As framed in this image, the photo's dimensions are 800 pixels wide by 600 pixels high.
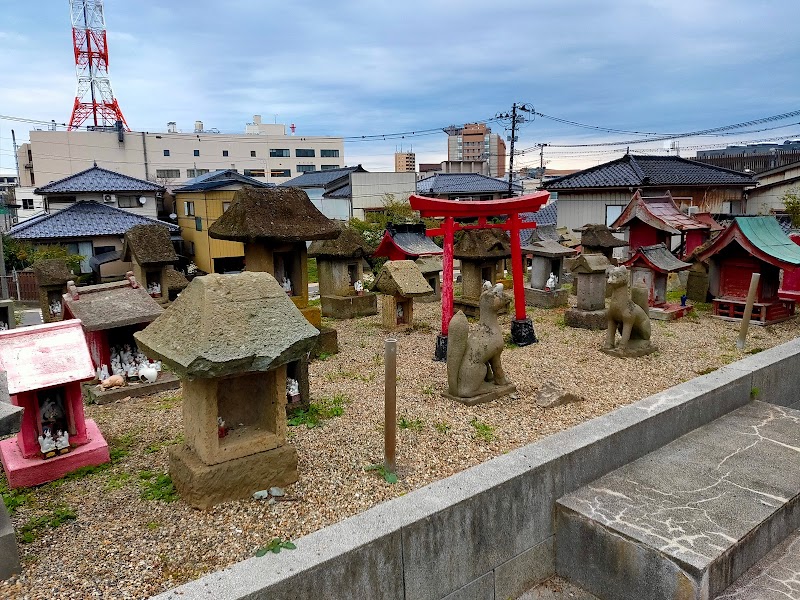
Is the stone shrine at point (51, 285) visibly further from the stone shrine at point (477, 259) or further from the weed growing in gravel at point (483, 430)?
the weed growing in gravel at point (483, 430)

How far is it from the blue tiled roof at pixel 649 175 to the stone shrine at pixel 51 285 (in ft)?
64.3

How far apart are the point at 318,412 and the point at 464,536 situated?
3.17 m

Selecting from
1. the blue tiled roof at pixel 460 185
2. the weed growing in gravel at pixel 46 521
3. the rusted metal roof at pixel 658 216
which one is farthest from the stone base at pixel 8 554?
the blue tiled roof at pixel 460 185

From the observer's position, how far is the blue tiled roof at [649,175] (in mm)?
22750

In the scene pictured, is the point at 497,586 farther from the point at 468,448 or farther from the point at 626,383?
the point at 626,383

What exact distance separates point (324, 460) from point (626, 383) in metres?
4.91

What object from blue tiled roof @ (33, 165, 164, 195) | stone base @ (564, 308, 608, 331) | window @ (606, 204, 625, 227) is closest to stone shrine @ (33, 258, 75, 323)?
stone base @ (564, 308, 608, 331)

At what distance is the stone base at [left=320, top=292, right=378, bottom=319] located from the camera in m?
14.1

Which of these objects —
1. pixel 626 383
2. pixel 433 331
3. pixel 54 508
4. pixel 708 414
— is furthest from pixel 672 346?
pixel 54 508

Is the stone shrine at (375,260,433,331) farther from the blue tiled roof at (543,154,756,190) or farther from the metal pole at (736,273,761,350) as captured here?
the blue tiled roof at (543,154,756,190)

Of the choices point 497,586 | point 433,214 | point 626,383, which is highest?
point 433,214

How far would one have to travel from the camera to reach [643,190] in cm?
2245

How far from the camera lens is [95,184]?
26625mm

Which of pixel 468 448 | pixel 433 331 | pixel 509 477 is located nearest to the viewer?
pixel 509 477
